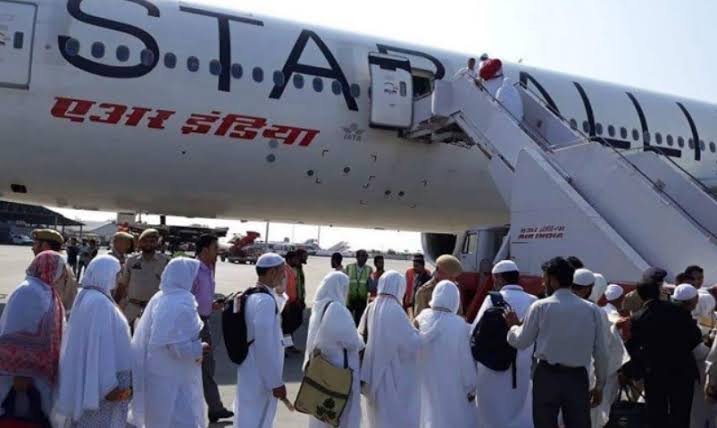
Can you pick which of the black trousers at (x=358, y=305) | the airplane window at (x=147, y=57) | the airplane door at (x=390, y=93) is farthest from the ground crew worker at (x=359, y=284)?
the airplane window at (x=147, y=57)

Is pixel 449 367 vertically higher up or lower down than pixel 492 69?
lower down

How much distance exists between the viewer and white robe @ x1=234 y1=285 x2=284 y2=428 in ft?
16.4

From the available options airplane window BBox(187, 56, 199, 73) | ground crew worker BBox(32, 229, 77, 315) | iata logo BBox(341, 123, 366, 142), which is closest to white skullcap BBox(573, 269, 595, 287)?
ground crew worker BBox(32, 229, 77, 315)

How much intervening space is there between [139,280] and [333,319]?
3115 millimetres

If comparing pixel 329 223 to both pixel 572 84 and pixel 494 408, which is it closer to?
pixel 572 84

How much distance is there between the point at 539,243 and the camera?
9406 mm

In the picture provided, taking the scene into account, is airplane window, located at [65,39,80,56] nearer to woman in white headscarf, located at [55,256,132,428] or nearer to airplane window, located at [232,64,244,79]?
airplane window, located at [232,64,244,79]

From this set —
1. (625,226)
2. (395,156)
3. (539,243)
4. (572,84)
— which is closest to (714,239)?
(625,226)

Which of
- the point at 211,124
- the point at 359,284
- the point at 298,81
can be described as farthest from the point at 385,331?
the point at 298,81

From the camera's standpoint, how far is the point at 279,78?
12281 millimetres

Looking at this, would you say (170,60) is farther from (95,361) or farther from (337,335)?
(95,361)

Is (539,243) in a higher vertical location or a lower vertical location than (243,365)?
higher

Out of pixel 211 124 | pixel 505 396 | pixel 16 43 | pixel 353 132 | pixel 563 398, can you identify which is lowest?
pixel 505 396

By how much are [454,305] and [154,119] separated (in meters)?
7.33
